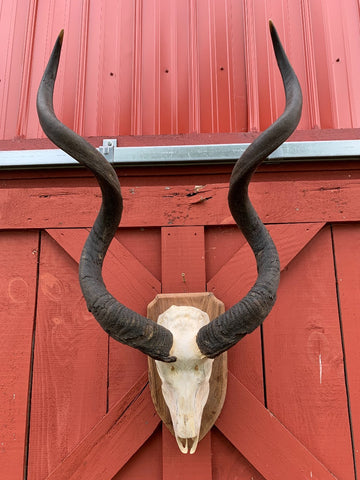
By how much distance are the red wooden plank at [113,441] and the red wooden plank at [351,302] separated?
3.31 ft

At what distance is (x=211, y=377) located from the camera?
181cm

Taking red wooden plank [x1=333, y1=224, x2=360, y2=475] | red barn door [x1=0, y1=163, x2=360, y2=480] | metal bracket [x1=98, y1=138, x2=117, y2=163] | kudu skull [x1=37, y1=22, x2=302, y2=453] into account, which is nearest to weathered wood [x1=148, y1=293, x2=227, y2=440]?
red barn door [x1=0, y1=163, x2=360, y2=480]

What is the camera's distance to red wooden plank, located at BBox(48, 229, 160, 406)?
6.37ft

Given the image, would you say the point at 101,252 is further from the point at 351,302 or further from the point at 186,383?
the point at 351,302

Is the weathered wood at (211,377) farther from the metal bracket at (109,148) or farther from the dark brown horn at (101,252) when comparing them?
the metal bracket at (109,148)

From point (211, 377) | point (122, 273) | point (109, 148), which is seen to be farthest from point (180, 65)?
point (211, 377)

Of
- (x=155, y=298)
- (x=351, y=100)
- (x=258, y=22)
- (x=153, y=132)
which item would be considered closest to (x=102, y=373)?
(x=155, y=298)

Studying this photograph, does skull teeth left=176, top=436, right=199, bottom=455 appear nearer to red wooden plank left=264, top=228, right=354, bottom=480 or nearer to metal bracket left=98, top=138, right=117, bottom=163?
red wooden plank left=264, top=228, right=354, bottom=480

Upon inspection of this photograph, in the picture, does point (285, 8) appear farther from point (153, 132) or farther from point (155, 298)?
point (155, 298)

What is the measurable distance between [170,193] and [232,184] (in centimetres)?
77

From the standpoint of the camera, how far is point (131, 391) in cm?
189

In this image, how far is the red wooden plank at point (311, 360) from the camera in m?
1.88

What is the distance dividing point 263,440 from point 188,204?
1272mm

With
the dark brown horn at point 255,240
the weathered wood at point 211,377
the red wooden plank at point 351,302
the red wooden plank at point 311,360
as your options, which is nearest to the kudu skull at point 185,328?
the dark brown horn at point 255,240
